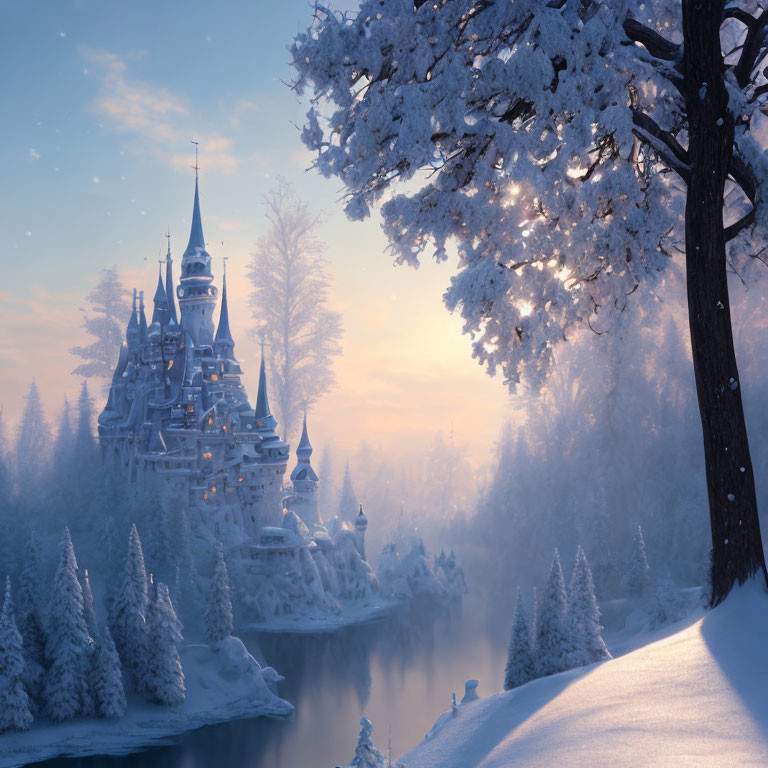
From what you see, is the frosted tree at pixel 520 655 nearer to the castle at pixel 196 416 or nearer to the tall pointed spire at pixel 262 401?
the castle at pixel 196 416

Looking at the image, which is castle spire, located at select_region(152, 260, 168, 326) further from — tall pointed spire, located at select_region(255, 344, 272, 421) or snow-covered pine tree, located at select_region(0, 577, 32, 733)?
snow-covered pine tree, located at select_region(0, 577, 32, 733)

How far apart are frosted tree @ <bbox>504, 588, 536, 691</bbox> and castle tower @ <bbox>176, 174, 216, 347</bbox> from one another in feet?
85.9

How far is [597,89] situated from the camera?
650 cm

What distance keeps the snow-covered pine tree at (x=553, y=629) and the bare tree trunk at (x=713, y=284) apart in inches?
524

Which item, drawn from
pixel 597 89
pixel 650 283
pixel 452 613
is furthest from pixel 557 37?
pixel 452 613

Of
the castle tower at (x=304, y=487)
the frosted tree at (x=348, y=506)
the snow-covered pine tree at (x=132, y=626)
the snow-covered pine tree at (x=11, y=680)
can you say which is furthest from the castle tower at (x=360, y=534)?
the snow-covered pine tree at (x=11, y=680)

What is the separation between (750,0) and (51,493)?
37333 millimetres

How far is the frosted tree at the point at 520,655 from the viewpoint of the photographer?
19.4m

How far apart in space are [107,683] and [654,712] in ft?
72.6

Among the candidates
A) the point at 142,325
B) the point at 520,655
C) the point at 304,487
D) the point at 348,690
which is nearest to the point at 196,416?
A: the point at 142,325

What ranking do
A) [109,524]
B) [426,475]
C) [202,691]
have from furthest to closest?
[426,475], [109,524], [202,691]

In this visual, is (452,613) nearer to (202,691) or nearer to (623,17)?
(202,691)

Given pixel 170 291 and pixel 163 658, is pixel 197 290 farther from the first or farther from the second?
pixel 163 658

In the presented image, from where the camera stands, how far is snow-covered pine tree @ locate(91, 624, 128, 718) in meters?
21.6
